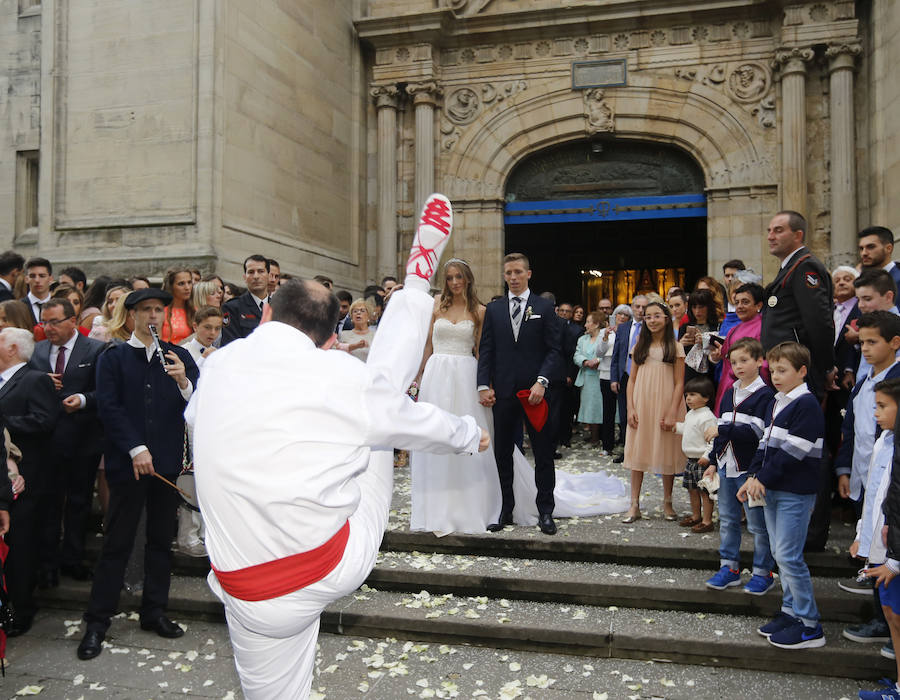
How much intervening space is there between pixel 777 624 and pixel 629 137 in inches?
401

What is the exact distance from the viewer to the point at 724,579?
15.3 ft

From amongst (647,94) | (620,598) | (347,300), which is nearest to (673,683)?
(620,598)

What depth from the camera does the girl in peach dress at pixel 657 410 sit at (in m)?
6.06

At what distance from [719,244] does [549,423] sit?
24.8 ft

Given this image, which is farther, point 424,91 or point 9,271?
point 424,91

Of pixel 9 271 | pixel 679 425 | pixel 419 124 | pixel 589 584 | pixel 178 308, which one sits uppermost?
pixel 419 124

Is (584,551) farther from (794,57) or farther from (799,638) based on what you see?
(794,57)

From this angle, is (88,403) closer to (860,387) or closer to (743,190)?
(860,387)

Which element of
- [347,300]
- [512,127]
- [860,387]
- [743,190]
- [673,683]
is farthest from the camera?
[512,127]

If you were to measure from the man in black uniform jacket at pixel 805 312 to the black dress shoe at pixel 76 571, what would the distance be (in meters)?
5.24

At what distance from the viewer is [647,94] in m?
12.5

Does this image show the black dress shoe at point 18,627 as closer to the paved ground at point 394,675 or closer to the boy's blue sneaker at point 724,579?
the paved ground at point 394,675

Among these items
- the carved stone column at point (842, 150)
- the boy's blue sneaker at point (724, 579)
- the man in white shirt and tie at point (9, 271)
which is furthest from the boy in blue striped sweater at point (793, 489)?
the carved stone column at point (842, 150)

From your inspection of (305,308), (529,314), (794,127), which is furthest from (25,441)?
(794,127)
